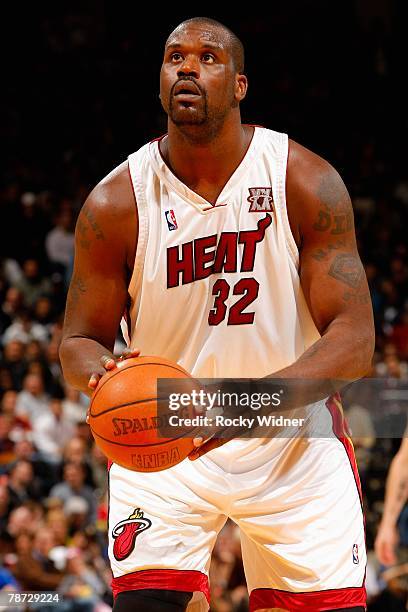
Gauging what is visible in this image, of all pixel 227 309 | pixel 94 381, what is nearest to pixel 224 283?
pixel 227 309

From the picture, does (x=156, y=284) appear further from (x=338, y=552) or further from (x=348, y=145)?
(x=348, y=145)

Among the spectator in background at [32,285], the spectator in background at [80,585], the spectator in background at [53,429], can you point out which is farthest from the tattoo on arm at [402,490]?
the spectator in background at [32,285]

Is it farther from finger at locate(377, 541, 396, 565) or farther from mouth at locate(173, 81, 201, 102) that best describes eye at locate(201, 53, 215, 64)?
finger at locate(377, 541, 396, 565)

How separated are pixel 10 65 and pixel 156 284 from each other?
1128cm

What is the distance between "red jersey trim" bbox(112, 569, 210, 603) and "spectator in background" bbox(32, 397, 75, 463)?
6584 mm

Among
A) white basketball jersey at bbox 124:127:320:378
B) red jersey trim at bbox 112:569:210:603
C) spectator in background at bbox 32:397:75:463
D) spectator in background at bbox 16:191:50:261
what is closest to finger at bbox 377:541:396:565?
white basketball jersey at bbox 124:127:320:378

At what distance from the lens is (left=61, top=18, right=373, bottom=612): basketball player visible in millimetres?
3516

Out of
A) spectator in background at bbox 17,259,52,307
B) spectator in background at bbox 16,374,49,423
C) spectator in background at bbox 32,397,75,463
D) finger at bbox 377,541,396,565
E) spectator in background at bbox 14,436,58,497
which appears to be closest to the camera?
finger at bbox 377,541,396,565

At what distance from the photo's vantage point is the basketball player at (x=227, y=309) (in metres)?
3.52

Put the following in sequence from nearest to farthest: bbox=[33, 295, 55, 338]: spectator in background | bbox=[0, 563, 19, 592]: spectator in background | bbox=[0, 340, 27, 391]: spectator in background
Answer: bbox=[0, 563, 19, 592]: spectator in background < bbox=[0, 340, 27, 391]: spectator in background < bbox=[33, 295, 55, 338]: spectator in background

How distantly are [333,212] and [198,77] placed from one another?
64 cm

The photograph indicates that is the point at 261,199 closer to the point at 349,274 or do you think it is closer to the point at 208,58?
the point at 349,274

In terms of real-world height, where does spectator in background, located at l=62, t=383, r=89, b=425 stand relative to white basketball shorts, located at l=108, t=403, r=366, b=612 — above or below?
below

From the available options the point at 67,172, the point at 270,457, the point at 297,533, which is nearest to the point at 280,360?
the point at 270,457
